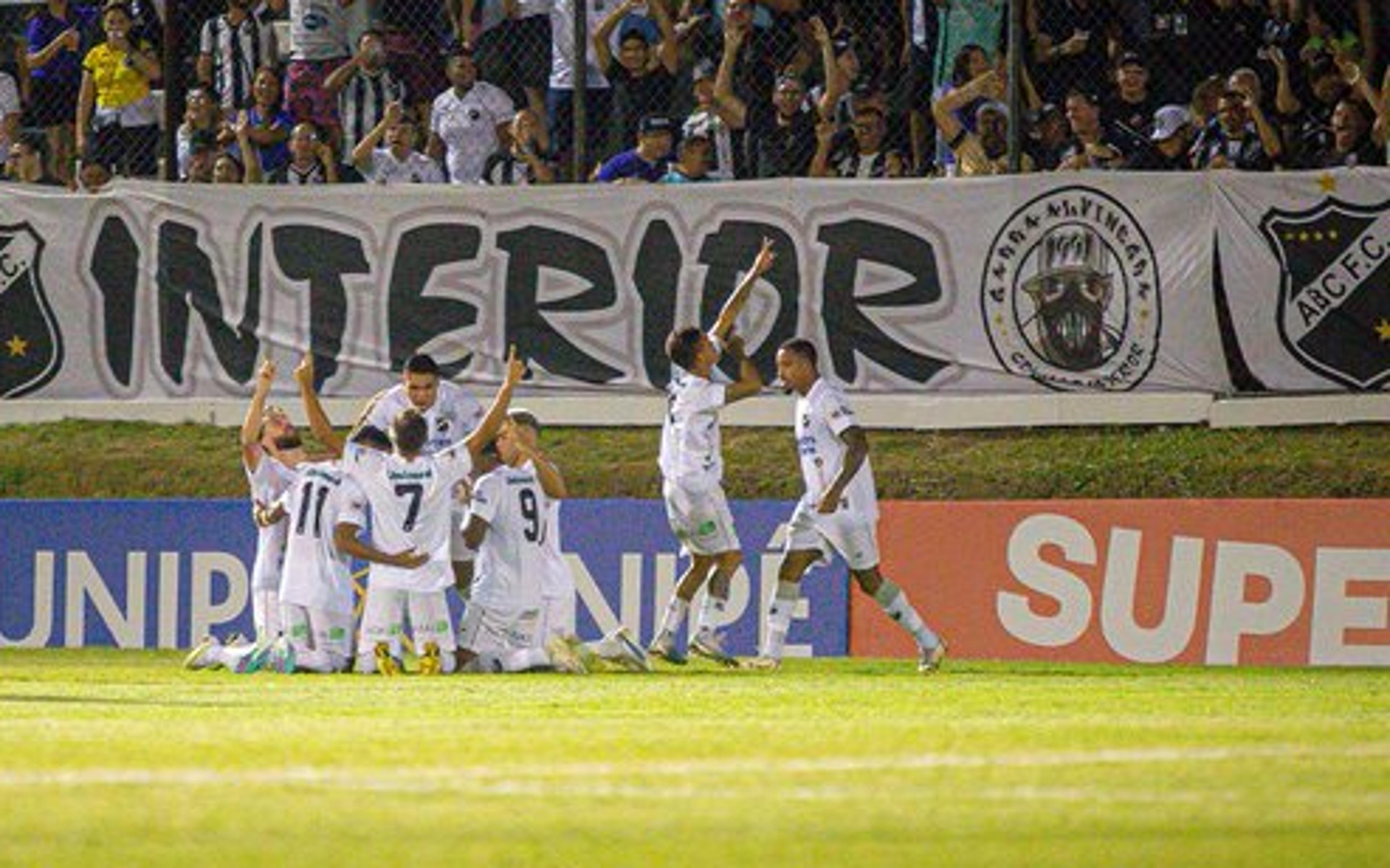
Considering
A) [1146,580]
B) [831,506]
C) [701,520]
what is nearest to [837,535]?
[831,506]

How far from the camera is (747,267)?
21.2 meters

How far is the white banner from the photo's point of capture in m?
20.4

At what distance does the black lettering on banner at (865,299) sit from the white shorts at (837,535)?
2898mm

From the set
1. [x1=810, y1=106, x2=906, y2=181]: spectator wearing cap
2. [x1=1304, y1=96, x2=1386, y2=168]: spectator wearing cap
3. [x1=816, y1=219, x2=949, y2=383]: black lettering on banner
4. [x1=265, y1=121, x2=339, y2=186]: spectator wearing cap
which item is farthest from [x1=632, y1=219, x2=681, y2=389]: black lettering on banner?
[x1=1304, y1=96, x2=1386, y2=168]: spectator wearing cap

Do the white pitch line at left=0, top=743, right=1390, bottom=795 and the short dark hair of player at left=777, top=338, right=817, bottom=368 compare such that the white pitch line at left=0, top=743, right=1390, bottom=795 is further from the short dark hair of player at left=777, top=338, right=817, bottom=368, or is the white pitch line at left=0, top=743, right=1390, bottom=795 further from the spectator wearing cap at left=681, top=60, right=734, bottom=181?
the spectator wearing cap at left=681, top=60, right=734, bottom=181

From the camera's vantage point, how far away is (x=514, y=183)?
2209 cm

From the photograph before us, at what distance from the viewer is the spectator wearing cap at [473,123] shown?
22.4m

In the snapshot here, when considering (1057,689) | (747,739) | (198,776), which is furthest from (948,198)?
(198,776)

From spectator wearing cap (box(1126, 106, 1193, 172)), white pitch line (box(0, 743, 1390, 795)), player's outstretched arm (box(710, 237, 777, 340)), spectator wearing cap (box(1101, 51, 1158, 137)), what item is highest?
spectator wearing cap (box(1101, 51, 1158, 137))

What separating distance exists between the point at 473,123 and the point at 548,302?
163 centimetres

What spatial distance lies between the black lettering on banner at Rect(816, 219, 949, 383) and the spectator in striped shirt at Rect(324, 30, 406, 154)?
152 inches

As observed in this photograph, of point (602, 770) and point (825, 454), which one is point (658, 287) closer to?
point (825, 454)

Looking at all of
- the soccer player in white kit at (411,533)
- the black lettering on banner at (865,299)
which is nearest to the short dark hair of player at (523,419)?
the soccer player in white kit at (411,533)

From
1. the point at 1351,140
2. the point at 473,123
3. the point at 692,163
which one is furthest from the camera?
the point at 473,123
